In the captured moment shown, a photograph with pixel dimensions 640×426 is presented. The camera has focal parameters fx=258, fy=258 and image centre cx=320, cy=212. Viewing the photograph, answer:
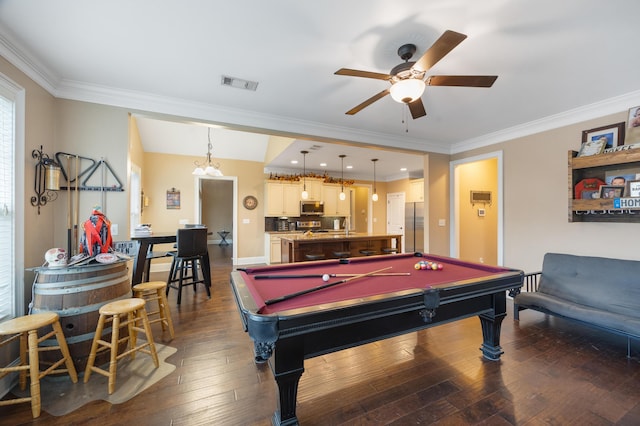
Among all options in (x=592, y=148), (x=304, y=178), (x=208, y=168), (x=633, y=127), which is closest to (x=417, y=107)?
(x=592, y=148)

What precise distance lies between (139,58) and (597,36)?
3.75 m

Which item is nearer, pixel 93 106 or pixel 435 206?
pixel 93 106

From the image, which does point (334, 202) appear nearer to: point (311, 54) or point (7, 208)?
point (311, 54)

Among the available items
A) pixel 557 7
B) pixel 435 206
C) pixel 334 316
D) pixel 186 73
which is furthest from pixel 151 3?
pixel 435 206

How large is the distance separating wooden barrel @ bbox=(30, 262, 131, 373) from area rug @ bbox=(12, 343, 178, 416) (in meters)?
0.15

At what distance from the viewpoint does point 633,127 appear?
9.44 ft

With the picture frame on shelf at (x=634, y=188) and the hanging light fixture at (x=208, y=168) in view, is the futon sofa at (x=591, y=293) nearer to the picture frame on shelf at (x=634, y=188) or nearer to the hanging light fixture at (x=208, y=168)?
the picture frame on shelf at (x=634, y=188)

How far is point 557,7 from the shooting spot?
5.55 ft

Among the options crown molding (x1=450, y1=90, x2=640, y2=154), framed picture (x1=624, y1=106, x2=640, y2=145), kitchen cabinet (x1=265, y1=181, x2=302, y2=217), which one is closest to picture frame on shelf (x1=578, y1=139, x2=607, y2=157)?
framed picture (x1=624, y1=106, x2=640, y2=145)

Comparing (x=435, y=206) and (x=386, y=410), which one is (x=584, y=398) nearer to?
(x=386, y=410)

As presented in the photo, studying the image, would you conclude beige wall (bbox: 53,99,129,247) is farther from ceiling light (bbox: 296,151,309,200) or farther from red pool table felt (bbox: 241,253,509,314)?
ceiling light (bbox: 296,151,309,200)

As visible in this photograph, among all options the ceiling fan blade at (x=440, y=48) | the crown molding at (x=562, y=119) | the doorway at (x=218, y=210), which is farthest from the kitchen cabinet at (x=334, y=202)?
the ceiling fan blade at (x=440, y=48)

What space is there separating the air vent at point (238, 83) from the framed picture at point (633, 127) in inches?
165

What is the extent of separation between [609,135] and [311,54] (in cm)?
369
